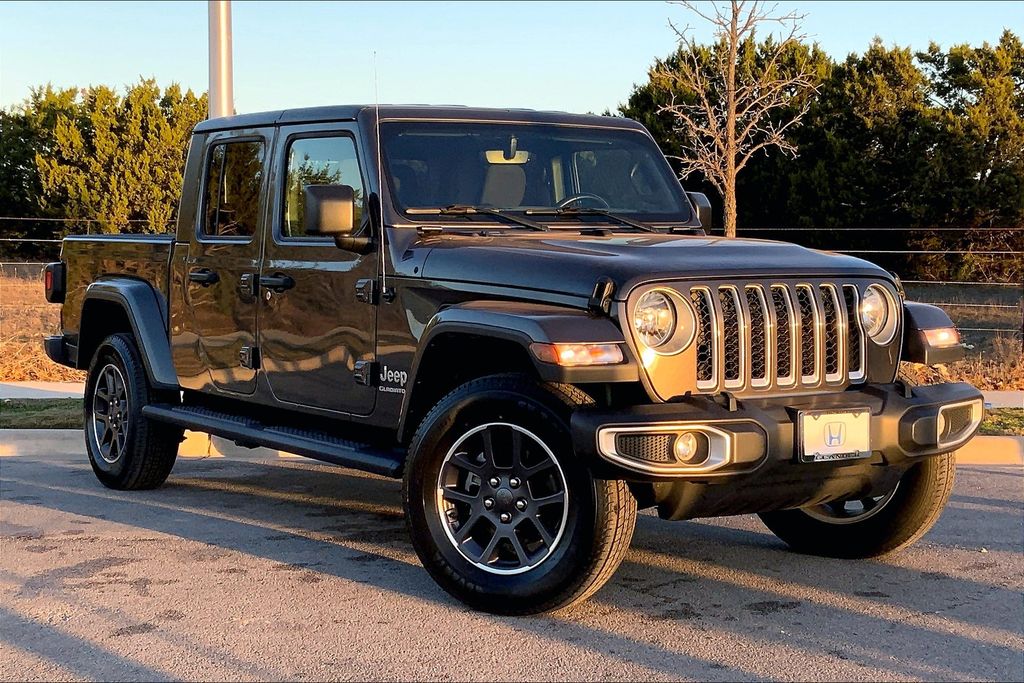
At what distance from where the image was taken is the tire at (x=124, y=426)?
7.96m

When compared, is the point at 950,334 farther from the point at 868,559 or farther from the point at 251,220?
the point at 251,220

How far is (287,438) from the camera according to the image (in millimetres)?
6574

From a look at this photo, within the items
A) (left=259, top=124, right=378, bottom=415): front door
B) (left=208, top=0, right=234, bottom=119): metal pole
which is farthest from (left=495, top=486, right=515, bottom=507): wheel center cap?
(left=208, top=0, right=234, bottom=119): metal pole

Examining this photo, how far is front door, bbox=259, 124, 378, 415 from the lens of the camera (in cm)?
624

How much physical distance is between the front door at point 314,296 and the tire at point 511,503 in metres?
0.84

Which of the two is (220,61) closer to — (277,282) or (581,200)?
(277,282)

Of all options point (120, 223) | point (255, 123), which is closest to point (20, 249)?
point (120, 223)

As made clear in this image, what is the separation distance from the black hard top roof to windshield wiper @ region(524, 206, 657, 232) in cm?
60

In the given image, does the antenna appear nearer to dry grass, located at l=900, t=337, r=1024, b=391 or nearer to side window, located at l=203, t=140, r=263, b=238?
side window, located at l=203, t=140, r=263, b=238

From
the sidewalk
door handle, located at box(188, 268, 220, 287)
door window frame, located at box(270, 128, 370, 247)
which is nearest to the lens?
door window frame, located at box(270, 128, 370, 247)

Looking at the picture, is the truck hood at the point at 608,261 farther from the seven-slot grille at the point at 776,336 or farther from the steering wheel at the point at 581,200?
the steering wheel at the point at 581,200

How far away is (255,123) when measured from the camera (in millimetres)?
7277

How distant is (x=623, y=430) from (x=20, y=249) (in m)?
27.2

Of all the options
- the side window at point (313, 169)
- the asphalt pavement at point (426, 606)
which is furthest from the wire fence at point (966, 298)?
the side window at point (313, 169)
